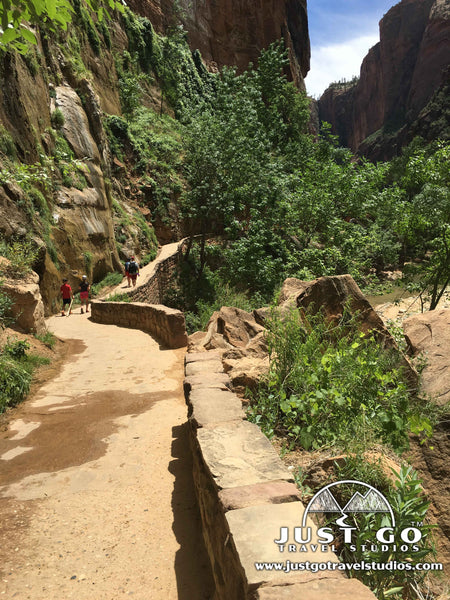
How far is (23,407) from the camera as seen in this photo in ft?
16.7

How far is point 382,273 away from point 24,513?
24.2 m

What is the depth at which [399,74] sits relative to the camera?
7125cm

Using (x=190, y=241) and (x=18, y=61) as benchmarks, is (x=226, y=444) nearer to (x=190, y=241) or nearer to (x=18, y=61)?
(x=18, y=61)

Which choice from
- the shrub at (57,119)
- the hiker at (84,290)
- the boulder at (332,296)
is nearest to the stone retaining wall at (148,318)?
the hiker at (84,290)

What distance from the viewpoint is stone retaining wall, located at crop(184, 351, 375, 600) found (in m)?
1.54

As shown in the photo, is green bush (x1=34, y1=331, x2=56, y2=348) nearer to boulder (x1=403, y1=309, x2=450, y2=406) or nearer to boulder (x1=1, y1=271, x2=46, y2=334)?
boulder (x1=1, y1=271, x2=46, y2=334)

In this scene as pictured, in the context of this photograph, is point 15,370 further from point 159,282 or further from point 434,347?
point 159,282

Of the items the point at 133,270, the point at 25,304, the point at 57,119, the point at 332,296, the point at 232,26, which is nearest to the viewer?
the point at 332,296

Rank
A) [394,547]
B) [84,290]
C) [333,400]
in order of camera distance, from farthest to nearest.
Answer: [84,290]
[333,400]
[394,547]

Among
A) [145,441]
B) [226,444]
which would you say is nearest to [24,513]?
[145,441]

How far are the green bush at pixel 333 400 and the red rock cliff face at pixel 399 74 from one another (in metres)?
62.6

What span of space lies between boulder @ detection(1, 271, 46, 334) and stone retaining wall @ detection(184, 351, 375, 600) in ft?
17.9

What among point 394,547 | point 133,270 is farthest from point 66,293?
point 394,547

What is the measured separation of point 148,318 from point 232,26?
40.2 m
